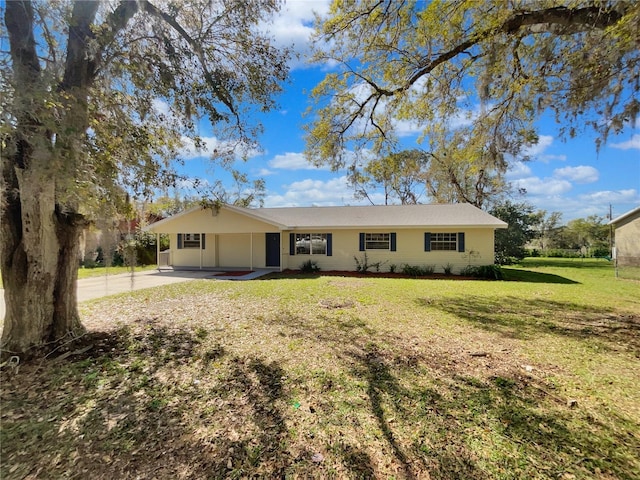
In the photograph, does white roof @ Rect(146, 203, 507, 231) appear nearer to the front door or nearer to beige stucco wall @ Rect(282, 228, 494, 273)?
beige stucco wall @ Rect(282, 228, 494, 273)

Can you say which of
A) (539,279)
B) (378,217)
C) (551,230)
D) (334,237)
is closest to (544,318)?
(539,279)

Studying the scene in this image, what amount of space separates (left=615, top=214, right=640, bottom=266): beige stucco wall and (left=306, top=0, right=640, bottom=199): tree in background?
1206cm

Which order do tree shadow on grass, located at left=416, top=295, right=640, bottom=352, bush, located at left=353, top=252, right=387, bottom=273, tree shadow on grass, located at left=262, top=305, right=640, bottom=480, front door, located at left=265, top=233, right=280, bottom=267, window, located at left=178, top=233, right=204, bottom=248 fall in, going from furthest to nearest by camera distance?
window, located at left=178, top=233, right=204, bottom=248 < front door, located at left=265, top=233, right=280, bottom=267 < bush, located at left=353, top=252, right=387, bottom=273 < tree shadow on grass, located at left=416, top=295, right=640, bottom=352 < tree shadow on grass, located at left=262, top=305, right=640, bottom=480

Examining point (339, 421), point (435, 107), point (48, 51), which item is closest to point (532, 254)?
point (435, 107)

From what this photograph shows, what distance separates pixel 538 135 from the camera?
27.4 ft

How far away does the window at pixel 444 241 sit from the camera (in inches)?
562

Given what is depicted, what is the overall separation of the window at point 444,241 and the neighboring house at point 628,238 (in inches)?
319

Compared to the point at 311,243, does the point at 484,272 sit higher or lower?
lower

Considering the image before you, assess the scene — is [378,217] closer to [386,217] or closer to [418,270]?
[386,217]

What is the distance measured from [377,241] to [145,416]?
13.3m

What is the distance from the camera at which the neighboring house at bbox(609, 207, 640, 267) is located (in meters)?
14.7

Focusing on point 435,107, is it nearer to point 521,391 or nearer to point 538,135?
point 538,135

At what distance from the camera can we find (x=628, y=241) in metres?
15.9

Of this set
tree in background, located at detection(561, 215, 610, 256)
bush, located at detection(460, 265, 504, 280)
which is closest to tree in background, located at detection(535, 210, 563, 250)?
tree in background, located at detection(561, 215, 610, 256)
